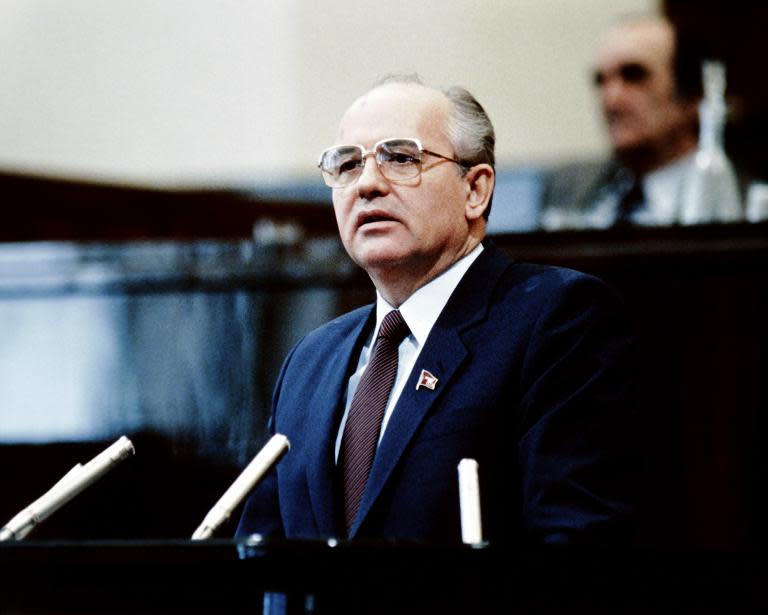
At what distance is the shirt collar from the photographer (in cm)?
163

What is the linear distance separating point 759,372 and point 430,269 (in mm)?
1195

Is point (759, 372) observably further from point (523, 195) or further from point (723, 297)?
point (523, 195)

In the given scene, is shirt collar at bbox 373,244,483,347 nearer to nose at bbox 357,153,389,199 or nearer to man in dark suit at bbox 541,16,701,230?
nose at bbox 357,153,389,199

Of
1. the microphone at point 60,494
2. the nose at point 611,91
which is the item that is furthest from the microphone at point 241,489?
the nose at point 611,91

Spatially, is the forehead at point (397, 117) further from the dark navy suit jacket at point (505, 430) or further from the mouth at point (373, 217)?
the dark navy suit jacket at point (505, 430)

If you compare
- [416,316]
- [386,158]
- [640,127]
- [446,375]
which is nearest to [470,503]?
[446,375]

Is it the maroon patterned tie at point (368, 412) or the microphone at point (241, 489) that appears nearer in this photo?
the microphone at point (241, 489)

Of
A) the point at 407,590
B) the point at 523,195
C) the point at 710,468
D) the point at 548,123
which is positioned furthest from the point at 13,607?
the point at 548,123

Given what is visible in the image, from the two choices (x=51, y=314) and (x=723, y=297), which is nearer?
(x=723, y=297)

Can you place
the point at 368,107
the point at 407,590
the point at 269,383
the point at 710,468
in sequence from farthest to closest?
the point at 269,383
the point at 710,468
the point at 368,107
the point at 407,590

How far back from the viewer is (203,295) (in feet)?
9.30

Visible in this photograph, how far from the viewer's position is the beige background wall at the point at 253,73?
4711 mm

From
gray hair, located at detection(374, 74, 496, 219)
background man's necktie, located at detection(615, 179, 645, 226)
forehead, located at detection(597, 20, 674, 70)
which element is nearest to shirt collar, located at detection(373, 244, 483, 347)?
gray hair, located at detection(374, 74, 496, 219)

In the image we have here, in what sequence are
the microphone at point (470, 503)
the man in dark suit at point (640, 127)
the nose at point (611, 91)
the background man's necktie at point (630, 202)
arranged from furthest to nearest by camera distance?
1. the nose at point (611, 91)
2. the man in dark suit at point (640, 127)
3. the background man's necktie at point (630, 202)
4. the microphone at point (470, 503)
